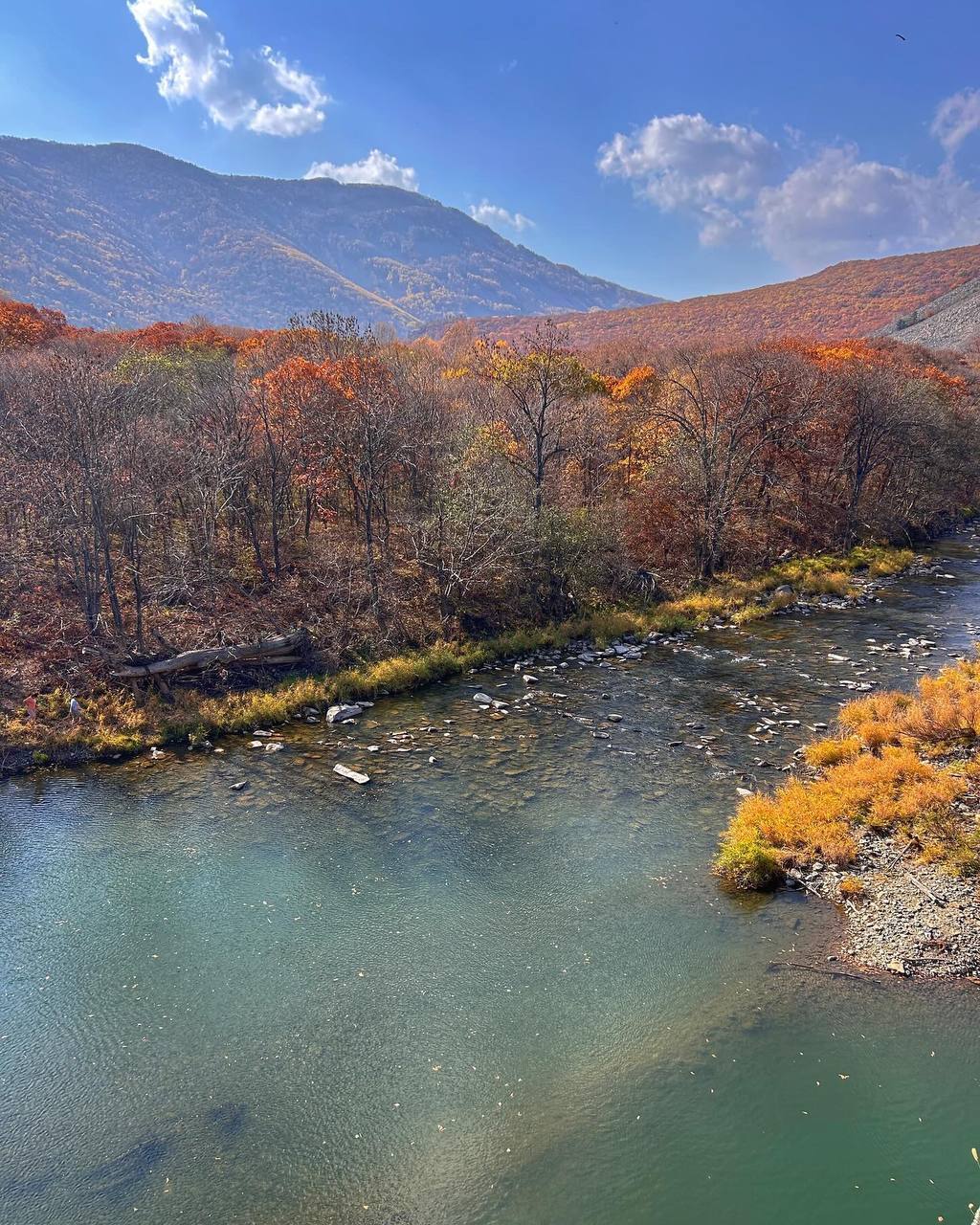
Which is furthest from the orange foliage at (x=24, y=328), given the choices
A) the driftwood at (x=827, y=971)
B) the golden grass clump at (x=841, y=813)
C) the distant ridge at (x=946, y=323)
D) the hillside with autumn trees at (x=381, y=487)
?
the distant ridge at (x=946, y=323)

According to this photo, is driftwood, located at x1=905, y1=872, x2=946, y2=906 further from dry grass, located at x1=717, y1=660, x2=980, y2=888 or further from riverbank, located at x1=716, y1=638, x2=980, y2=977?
dry grass, located at x1=717, y1=660, x2=980, y2=888

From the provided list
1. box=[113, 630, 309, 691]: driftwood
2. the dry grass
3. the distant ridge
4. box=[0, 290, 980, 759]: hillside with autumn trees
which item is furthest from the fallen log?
the distant ridge

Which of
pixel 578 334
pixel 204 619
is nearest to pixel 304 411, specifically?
pixel 204 619

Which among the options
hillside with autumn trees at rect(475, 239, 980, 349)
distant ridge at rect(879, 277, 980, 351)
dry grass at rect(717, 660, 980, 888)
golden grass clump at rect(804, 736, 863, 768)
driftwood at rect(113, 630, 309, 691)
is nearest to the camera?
dry grass at rect(717, 660, 980, 888)

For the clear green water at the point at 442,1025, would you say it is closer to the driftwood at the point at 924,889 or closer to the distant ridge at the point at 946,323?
the driftwood at the point at 924,889

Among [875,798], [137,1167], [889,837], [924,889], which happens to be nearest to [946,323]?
[875,798]
